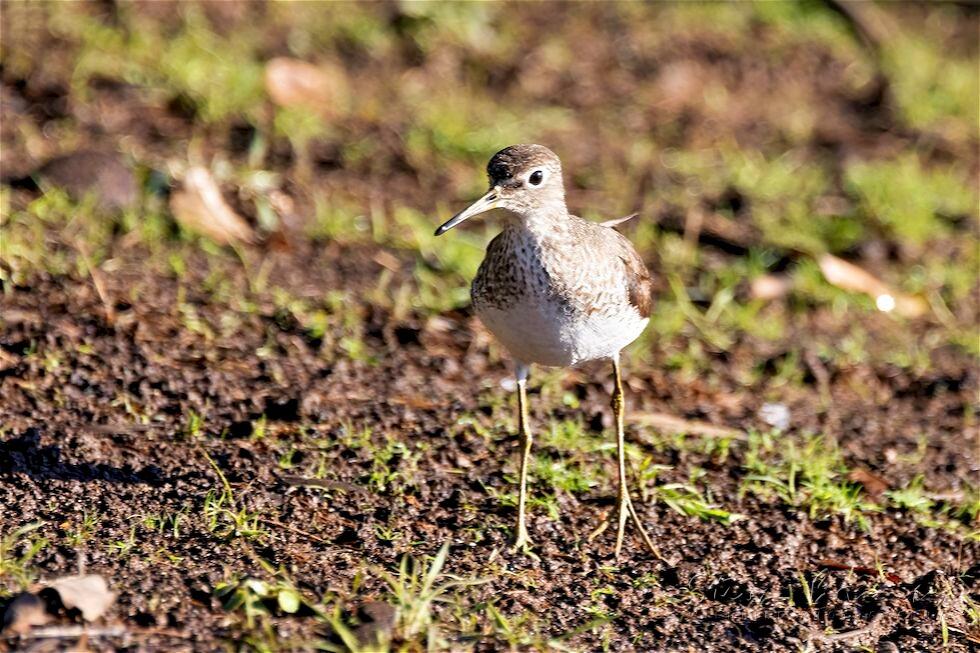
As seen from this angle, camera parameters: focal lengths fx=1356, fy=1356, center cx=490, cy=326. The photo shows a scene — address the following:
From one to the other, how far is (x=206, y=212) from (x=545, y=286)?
272cm

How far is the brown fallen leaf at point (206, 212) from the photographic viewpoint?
6.88m

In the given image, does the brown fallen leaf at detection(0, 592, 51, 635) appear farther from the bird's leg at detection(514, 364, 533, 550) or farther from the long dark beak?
the long dark beak

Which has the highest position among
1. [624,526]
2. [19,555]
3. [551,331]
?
[551,331]

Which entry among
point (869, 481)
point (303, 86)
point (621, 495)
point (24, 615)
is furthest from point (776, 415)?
point (303, 86)

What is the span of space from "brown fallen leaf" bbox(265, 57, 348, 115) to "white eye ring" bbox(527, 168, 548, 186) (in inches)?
139

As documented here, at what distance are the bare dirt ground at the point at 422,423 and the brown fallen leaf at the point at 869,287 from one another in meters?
0.09

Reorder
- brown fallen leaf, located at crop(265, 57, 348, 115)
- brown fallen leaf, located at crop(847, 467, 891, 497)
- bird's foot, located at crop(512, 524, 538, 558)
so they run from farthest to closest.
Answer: brown fallen leaf, located at crop(265, 57, 348, 115) → brown fallen leaf, located at crop(847, 467, 891, 497) → bird's foot, located at crop(512, 524, 538, 558)

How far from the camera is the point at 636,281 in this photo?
17.2ft

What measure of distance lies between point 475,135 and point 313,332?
2.55 meters

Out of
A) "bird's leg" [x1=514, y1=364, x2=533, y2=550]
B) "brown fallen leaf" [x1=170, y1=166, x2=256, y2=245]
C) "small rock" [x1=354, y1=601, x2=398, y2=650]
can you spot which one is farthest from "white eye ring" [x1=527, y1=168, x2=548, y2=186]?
"brown fallen leaf" [x1=170, y1=166, x2=256, y2=245]

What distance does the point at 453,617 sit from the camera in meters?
4.22

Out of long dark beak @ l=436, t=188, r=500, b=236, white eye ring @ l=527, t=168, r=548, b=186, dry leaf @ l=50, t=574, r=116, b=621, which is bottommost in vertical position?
dry leaf @ l=50, t=574, r=116, b=621

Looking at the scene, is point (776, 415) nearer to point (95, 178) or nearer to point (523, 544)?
point (523, 544)

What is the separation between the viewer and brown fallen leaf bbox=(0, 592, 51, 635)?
3842 mm
